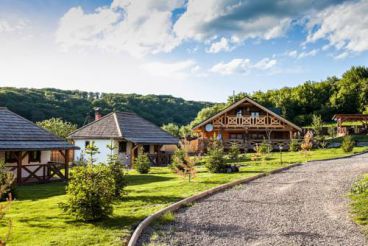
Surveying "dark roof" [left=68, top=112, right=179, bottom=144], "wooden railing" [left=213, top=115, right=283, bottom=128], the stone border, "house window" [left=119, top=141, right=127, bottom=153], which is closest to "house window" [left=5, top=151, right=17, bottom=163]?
"dark roof" [left=68, top=112, right=179, bottom=144]

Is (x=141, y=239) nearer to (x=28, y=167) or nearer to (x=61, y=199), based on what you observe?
(x=61, y=199)

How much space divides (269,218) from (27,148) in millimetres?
13643

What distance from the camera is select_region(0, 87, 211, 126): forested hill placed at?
213ft

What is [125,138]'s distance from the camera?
97.1 ft

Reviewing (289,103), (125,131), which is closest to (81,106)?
(289,103)

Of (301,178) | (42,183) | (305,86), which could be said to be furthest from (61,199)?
(305,86)

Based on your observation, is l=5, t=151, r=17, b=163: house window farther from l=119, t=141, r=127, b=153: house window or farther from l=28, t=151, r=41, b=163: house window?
l=119, t=141, r=127, b=153: house window

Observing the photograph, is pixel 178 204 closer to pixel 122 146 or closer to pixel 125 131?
pixel 125 131

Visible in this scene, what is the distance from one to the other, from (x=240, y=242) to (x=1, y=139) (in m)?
15.2

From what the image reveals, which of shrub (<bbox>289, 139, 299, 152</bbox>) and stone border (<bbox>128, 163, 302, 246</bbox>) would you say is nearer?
stone border (<bbox>128, 163, 302, 246</bbox>)

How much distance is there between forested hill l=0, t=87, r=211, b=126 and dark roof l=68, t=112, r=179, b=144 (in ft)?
53.9

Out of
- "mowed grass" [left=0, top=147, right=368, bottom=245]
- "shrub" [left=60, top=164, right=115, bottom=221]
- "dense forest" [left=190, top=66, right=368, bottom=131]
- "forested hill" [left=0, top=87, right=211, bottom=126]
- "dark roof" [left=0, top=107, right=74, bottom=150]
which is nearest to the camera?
"mowed grass" [left=0, top=147, right=368, bottom=245]

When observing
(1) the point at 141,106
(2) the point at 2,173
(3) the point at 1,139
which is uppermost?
(1) the point at 141,106

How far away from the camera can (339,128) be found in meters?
44.7
